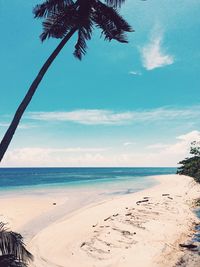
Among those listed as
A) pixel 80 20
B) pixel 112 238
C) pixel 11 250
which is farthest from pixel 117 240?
pixel 80 20

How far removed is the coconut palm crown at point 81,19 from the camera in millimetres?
8227

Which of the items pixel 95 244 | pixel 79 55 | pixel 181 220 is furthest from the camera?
pixel 181 220

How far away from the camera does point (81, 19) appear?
8117mm

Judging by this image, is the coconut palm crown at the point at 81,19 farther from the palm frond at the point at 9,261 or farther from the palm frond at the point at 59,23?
the palm frond at the point at 9,261

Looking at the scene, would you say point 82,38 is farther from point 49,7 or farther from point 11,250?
point 11,250

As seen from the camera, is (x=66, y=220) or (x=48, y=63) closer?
(x=48, y=63)

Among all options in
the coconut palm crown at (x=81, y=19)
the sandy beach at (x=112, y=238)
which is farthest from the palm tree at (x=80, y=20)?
the sandy beach at (x=112, y=238)

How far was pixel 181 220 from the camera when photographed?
15102 mm

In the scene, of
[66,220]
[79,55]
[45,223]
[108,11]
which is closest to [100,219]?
[66,220]

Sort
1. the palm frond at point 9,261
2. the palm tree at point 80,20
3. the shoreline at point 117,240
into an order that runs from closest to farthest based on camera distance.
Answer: the palm frond at point 9,261 < the palm tree at point 80,20 < the shoreline at point 117,240

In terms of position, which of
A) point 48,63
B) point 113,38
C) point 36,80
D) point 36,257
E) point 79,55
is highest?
point 113,38

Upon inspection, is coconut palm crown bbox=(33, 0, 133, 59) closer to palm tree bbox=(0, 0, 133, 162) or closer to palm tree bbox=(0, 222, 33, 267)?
palm tree bbox=(0, 0, 133, 162)

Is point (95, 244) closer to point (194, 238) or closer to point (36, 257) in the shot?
point (36, 257)

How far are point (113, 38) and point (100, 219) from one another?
11874 mm
